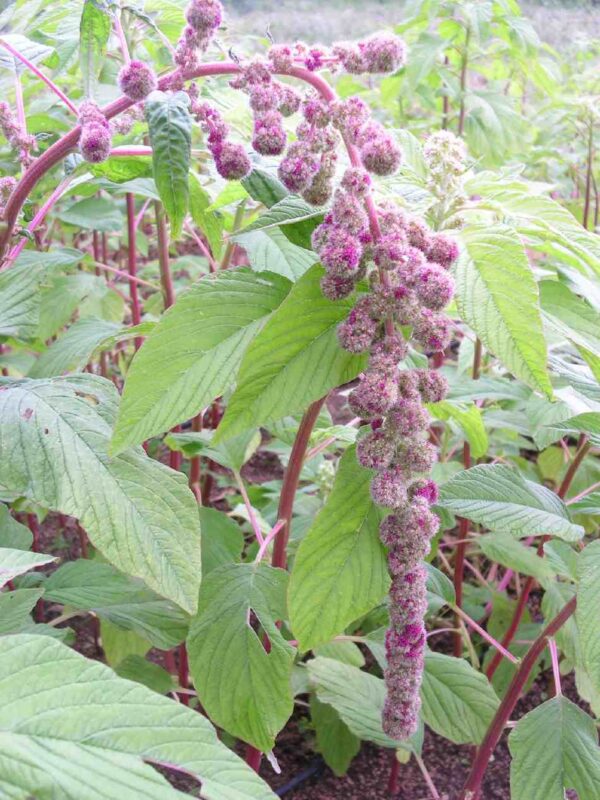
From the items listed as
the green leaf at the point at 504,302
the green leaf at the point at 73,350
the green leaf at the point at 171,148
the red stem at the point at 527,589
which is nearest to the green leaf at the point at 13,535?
the green leaf at the point at 73,350

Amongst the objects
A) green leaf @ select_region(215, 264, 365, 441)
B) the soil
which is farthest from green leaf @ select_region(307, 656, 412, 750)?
green leaf @ select_region(215, 264, 365, 441)

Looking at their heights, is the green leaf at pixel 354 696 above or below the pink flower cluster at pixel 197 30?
below

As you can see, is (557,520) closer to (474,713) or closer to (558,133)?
(474,713)

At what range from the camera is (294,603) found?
2.98ft

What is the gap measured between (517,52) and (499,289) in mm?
1855

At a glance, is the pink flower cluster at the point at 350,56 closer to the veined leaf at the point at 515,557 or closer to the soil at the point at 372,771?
the veined leaf at the point at 515,557

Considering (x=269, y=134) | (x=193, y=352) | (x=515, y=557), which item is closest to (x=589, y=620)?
(x=515, y=557)

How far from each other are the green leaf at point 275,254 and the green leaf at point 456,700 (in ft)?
2.11

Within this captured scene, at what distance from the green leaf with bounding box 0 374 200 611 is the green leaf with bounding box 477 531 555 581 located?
63 centimetres

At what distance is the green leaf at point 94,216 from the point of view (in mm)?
1743

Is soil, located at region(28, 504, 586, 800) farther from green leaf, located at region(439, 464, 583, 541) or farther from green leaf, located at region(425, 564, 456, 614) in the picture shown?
green leaf, located at region(439, 464, 583, 541)

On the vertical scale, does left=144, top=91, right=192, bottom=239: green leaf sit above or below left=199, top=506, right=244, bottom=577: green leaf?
above

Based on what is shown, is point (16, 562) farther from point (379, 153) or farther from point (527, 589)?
point (527, 589)

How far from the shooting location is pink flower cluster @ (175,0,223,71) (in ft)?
2.72
